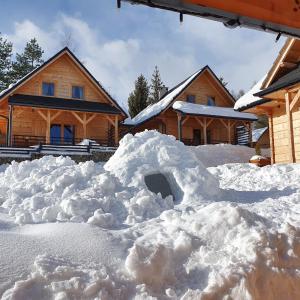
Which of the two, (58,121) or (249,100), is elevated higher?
(58,121)

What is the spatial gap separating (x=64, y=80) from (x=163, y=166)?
15.9 meters

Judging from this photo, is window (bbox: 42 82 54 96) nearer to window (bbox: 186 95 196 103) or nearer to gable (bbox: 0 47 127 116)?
gable (bbox: 0 47 127 116)

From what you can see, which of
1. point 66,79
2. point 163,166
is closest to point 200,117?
point 66,79

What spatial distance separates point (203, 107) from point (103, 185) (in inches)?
715

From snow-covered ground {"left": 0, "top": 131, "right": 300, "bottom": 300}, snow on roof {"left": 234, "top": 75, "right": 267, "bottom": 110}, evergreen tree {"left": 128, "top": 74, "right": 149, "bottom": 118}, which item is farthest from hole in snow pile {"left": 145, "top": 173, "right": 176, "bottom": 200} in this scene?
evergreen tree {"left": 128, "top": 74, "right": 149, "bottom": 118}

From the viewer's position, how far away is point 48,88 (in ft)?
70.1

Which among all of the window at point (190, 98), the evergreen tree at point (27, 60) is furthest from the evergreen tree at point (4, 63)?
the window at point (190, 98)

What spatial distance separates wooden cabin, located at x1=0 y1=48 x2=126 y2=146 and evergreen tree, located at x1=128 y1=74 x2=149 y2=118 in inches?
497

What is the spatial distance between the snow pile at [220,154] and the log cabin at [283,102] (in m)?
6.08

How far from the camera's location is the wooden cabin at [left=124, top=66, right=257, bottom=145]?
23.4 meters

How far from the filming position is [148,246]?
3629 mm

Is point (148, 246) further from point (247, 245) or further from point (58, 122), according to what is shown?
point (58, 122)

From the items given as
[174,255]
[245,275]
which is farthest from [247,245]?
[174,255]

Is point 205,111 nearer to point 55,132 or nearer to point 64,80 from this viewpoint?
point 64,80
